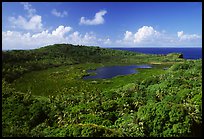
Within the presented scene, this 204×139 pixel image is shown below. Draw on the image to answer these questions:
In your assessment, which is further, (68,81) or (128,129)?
(68,81)

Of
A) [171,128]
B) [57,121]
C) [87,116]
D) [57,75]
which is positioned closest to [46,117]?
[57,121]

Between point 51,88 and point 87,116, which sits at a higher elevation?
point 87,116

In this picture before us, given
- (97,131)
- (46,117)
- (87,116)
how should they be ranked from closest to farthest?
(97,131) < (87,116) < (46,117)

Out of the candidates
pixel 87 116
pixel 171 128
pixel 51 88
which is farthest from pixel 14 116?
pixel 51 88

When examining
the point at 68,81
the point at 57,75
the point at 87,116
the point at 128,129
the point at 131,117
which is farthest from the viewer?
the point at 57,75

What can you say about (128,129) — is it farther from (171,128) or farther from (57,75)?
(57,75)

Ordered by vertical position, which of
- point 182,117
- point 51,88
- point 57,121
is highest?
point 182,117

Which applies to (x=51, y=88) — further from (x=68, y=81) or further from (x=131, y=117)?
(x=131, y=117)
